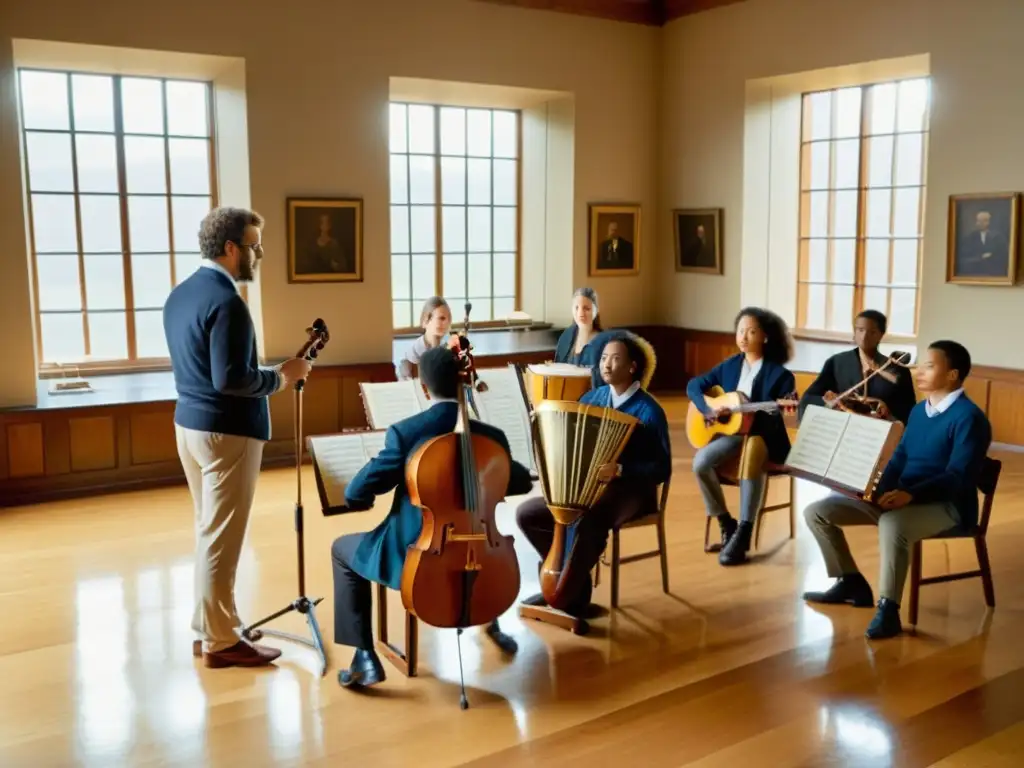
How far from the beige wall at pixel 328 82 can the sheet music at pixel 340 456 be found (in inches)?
173

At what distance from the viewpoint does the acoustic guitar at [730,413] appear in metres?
6.37

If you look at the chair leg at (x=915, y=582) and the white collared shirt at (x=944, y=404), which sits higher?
the white collared shirt at (x=944, y=404)

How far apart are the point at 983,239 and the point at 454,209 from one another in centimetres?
530

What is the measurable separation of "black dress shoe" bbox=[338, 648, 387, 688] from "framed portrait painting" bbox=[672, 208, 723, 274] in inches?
312

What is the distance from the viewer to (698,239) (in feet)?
38.8

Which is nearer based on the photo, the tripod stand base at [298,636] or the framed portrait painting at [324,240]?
the tripod stand base at [298,636]

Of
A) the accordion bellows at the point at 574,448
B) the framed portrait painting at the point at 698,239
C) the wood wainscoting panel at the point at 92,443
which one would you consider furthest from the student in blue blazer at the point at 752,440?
the framed portrait painting at the point at 698,239

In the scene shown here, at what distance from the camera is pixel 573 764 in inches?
155

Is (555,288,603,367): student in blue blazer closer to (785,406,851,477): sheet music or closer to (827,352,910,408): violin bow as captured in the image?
(827,352,910,408): violin bow

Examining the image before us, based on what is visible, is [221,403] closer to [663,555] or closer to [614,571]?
[614,571]

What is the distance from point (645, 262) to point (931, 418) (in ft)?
23.3

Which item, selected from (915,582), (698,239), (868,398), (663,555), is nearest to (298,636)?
(663,555)

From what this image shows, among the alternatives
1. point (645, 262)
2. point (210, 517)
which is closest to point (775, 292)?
point (645, 262)

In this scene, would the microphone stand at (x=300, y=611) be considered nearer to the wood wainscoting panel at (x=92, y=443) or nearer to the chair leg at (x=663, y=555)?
the chair leg at (x=663, y=555)
